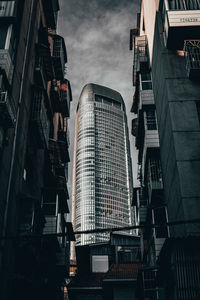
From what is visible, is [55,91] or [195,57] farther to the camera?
[55,91]

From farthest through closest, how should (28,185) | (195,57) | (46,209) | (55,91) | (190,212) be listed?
(55,91), (46,209), (28,185), (195,57), (190,212)

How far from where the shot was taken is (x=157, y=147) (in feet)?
77.4

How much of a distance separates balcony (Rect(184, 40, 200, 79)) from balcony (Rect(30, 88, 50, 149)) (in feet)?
36.8

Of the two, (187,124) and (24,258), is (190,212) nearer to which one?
(187,124)

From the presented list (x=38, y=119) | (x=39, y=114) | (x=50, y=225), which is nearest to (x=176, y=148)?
(x=38, y=119)

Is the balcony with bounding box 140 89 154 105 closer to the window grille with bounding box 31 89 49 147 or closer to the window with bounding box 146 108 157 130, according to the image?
the window with bounding box 146 108 157 130

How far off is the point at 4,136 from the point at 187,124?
31.3ft

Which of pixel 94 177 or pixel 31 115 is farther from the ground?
pixel 94 177

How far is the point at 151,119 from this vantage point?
25469 millimetres

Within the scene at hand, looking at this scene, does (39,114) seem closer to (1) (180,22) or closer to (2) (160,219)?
(1) (180,22)

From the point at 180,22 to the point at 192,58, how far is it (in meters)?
2.24

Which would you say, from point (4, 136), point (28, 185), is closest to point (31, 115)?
point (28, 185)

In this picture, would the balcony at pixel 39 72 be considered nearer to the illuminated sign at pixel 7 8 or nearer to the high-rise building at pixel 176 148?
the illuminated sign at pixel 7 8

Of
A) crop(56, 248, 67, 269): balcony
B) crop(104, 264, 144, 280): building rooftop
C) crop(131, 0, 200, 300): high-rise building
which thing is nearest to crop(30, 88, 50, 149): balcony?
crop(131, 0, 200, 300): high-rise building
